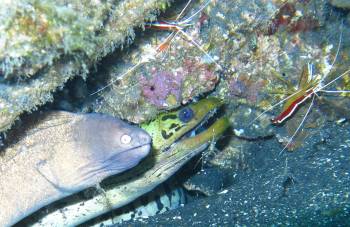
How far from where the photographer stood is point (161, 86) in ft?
10.5

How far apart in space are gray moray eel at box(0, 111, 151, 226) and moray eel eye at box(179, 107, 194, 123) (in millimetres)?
1000

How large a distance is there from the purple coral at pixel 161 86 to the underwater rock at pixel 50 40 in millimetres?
674

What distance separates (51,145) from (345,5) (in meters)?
3.25

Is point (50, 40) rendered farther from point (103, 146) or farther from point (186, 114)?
point (186, 114)

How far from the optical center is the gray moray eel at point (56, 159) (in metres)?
2.72

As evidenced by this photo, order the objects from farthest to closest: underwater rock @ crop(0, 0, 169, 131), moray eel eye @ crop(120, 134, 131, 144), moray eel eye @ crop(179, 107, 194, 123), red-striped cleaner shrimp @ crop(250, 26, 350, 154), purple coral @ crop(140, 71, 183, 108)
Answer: red-striped cleaner shrimp @ crop(250, 26, 350, 154)
moray eel eye @ crop(179, 107, 194, 123)
purple coral @ crop(140, 71, 183, 108)
moray eel eye @ crop(120, 134, 131, 144)
underwater rock @ crop(0, 0, 169, 131)

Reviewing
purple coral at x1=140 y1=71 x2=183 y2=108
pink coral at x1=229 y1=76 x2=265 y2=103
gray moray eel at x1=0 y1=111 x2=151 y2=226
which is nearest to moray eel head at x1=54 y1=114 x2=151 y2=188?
gray moray eel at x1=0 y1=111 x2=151 y2=226

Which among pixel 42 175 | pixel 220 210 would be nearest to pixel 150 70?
pixel 42 175

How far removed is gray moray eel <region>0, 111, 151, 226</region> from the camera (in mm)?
2719

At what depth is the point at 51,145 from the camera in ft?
9.30

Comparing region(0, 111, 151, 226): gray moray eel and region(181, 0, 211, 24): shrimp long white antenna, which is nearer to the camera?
region(0, 111, 151, 226): gray moray eel

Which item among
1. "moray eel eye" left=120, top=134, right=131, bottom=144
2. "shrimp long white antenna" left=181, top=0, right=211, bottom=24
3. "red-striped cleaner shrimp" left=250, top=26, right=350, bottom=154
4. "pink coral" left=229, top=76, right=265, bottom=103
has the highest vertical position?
"shrimp long white antenna" left=181, top=0, right=211, bottom=24

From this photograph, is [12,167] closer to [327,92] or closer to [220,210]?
[220,210]

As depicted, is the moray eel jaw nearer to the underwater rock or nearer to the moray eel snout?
the moray eel snout
